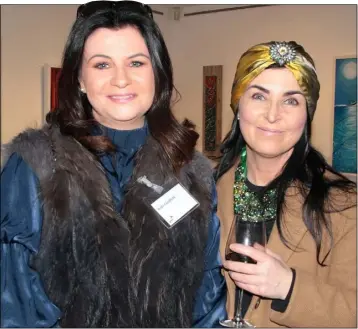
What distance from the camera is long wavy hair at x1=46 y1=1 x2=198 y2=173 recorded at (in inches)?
65.9

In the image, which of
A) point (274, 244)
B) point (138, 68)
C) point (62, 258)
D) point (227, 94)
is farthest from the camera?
point (227, 94)

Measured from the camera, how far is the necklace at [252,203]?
6.30ft

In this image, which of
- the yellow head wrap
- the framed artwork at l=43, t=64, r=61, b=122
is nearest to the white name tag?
the yellow head wrap

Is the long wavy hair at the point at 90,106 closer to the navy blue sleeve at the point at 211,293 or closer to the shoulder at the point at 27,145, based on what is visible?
the shoulder at the point at 27,145

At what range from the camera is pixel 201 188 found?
1.78m

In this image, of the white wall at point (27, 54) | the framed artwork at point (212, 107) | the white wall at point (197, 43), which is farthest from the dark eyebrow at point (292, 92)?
the framed artwork at point (212, 107)

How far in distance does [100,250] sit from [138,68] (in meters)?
0.68

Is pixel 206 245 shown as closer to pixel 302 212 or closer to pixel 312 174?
pixel 302 212

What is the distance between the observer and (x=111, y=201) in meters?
1.61

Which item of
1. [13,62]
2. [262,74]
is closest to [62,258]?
[262,74]

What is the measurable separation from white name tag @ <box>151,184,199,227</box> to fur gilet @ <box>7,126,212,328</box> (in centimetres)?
2

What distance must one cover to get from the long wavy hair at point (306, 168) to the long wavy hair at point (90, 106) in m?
0.33

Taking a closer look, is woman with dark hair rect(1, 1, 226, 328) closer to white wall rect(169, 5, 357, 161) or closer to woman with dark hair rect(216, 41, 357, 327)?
woman with dark hair rect(216, 41, 357, 327)

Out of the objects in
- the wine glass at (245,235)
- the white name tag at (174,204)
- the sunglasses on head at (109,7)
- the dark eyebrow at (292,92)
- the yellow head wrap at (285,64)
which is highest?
the sunglasses on head at (109,7)
